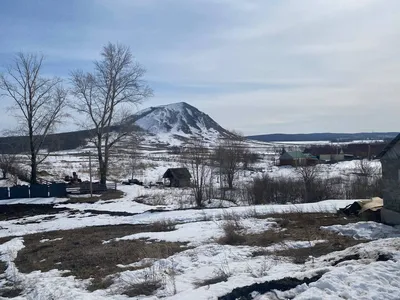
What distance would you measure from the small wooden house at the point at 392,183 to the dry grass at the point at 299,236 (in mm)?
1160

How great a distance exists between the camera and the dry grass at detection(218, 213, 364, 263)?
9.34 m

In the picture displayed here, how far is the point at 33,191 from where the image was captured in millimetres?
29906

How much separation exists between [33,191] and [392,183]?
997 inches

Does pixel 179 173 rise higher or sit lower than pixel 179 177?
higher

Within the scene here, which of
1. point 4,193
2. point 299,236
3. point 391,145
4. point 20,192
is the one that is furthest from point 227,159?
point 299,236

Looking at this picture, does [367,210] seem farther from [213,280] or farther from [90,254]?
[90,254]

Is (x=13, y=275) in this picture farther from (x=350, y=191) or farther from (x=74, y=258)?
(x=350, y=191)

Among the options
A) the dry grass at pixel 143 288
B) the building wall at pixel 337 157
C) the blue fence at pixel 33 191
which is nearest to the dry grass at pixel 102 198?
the blue fence at pixel 33 191

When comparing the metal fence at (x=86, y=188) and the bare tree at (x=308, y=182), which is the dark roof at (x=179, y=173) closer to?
the metal fence at (x=86, y=188)

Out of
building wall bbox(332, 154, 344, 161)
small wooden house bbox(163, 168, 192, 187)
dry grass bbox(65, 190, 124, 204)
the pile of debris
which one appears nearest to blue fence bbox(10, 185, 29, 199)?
dry grass bbox(65, 190, 124, 204)

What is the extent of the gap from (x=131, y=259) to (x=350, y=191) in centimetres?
2203

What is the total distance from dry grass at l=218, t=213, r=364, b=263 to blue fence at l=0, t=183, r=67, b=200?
20074 mm

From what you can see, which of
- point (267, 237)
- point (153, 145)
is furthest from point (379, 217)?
point (153, 145)

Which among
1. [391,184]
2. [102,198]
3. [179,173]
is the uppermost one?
[391,184]
